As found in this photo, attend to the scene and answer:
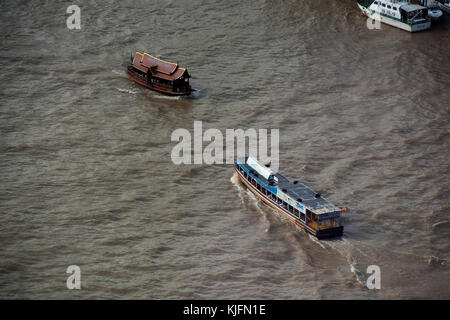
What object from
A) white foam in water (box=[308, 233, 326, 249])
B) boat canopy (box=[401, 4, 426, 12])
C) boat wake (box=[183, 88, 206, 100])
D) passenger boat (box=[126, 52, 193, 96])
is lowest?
white foam in water (box=[308, 233, 326, 249])

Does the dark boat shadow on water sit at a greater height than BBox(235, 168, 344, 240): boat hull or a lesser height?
greater

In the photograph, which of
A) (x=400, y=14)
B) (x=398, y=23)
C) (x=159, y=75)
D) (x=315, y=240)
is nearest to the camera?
(x=315, y=240)

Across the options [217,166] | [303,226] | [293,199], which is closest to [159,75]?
[217,166]

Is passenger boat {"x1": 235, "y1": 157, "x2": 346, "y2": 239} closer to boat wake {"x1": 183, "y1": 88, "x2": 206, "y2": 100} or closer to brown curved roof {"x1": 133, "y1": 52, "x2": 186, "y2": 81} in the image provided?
boat wake {"x1": 183, "y1": 88, "x2": 206, "y2": 100}

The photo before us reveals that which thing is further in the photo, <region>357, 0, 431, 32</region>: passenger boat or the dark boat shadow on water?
<region>357, 0, 431, 32</region>: passenger boat

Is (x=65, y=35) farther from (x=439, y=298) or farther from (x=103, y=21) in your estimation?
(x=439, y=298)

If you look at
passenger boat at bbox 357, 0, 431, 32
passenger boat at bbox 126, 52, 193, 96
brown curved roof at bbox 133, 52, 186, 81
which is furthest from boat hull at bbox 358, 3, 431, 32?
brown curved roof at bbox 133, 52, 186, 81

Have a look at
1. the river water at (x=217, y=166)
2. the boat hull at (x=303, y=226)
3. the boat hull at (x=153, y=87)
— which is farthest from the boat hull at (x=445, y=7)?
the boat hull at (x=303, y=226)

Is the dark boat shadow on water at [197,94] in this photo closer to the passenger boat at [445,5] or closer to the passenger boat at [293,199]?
the passenger boat at [293,199]

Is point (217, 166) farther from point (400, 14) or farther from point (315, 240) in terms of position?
point (400, 14)
